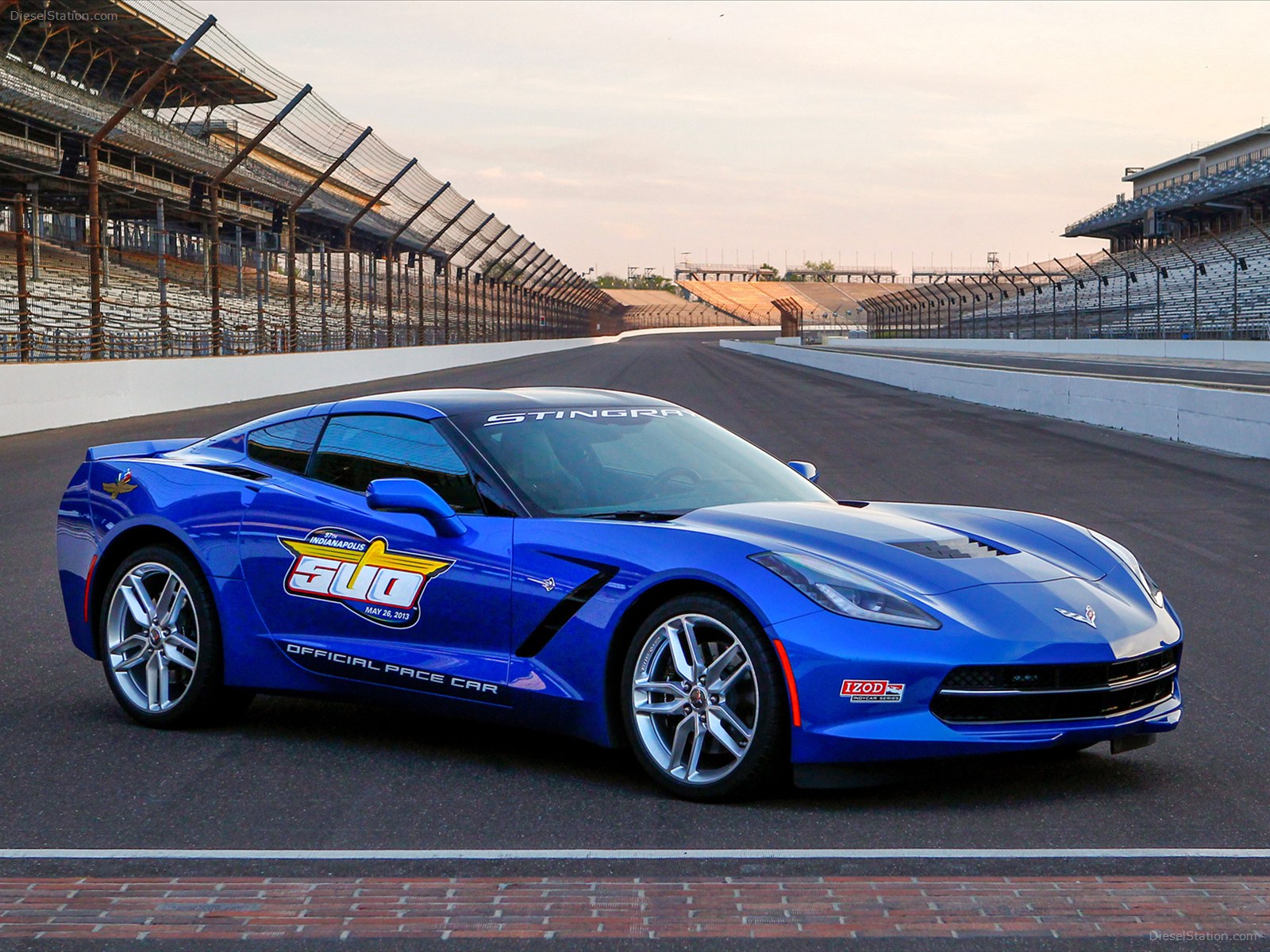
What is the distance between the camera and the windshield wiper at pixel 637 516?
4.73m

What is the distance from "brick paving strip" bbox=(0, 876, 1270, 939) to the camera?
134 inches

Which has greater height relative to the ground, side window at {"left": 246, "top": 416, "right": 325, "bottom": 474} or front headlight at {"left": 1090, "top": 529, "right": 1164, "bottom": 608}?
side window at {"left": 246, "top": 416, "right": 325, "bottom": 474}

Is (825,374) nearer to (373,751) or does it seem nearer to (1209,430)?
(1209,430)

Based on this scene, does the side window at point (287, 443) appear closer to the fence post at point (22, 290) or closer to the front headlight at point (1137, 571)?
the front headlight at point (1137, 571)

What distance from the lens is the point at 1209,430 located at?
1833 centimetres

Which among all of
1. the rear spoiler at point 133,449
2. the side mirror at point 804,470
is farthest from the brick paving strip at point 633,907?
the rear spoiler at point 133,449

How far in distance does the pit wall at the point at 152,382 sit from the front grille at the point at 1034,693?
19713mm

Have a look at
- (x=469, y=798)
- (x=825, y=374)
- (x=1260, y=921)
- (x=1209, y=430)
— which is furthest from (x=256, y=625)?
(x=825, y=374)

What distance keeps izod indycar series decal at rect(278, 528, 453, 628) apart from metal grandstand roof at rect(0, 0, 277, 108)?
2981cm

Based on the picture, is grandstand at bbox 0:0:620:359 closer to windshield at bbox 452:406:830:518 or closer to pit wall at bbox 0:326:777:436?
pit wall at bbox 0:326:777:436

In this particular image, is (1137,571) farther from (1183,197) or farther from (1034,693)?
(1183,197)

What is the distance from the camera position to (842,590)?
4.24 meters

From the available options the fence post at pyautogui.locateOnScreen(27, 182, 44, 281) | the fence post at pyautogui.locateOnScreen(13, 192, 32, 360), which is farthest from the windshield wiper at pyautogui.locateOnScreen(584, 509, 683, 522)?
the fence post at pyautogui.locateOnScreen(27, 182, 44, 281)

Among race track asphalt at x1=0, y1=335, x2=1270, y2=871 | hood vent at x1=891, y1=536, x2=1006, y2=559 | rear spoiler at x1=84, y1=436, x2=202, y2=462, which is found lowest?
race track asphalt at x1=0, y1=335, x2=1270, y2=871
